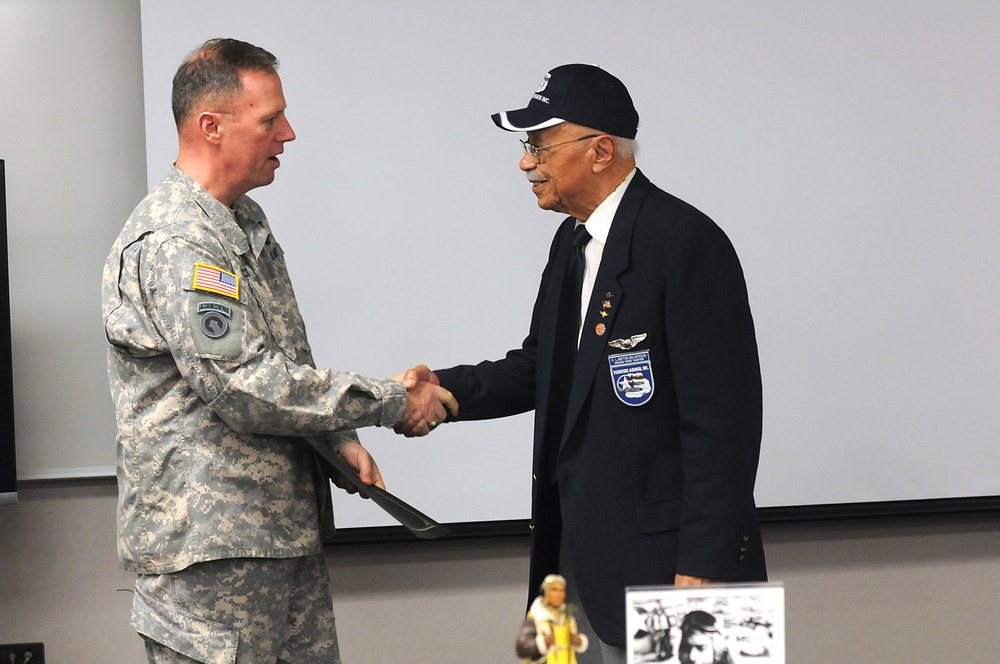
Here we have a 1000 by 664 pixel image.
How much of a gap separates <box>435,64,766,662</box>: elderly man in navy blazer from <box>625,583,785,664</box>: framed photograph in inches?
21.6

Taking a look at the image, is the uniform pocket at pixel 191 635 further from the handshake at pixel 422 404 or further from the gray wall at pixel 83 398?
the gray wall at pixel 83 398

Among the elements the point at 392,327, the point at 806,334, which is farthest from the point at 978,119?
the point at 392,327

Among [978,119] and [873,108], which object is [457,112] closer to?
[873,108]

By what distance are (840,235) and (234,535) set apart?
215cm

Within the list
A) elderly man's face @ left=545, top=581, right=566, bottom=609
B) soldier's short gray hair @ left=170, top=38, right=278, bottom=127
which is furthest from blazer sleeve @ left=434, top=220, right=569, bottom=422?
elderly man's face @ left=545, top=581, right=566, bottom=609

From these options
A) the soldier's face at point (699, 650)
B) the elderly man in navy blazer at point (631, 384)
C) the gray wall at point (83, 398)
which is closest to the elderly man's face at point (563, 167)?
the elderly man in navy blazer at point (631, 384)

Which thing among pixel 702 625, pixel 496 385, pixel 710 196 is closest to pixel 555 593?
pixel 702 625

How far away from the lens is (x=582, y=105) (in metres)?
1.88

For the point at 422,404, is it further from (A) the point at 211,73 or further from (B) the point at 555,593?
(B) the point at 555,593

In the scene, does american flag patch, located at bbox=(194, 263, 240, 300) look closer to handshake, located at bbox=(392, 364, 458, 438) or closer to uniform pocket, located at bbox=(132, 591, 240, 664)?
handshake, located at bbox=(392, 364, 458, 438)

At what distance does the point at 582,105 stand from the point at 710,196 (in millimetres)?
1347

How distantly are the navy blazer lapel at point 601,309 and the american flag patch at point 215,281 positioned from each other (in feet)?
2.06

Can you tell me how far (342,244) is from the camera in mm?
2990

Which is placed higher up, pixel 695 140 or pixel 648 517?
pixel 695 140
